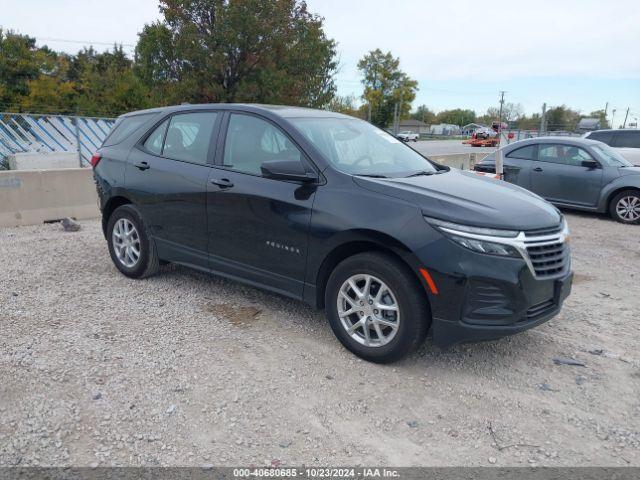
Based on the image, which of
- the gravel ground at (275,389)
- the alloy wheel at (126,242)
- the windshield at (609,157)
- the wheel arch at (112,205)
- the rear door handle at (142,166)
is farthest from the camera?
the windshield at (609,157)

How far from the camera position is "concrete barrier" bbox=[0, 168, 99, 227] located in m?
7.50

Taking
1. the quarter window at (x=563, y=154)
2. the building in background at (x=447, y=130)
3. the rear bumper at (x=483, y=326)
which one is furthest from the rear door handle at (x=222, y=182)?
the building in background at (x=447, y=130)

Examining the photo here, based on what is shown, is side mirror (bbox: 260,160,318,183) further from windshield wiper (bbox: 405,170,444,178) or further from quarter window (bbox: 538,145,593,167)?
quarter window (bbox: 538,145,593,167)

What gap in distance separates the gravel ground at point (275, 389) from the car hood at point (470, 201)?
1078mm

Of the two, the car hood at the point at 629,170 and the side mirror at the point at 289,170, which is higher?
the side mirror at the point at 289,170

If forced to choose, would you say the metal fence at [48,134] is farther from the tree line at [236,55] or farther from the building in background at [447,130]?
the building in background at [447,130]

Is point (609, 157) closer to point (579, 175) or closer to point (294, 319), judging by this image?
point (579, 175)

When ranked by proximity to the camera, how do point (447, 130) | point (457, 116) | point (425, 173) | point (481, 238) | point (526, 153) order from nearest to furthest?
point (481, 238)
point (425, 173)
point (526, 153)
point (447, 130)
point (457, 116)

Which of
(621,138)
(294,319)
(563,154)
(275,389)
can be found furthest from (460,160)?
(275,389)

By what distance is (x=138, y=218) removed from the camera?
16.8 feet

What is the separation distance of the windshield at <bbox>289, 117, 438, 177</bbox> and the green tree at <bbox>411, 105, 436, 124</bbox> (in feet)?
362

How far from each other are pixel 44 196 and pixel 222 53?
347 inches

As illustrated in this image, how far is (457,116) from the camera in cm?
10762

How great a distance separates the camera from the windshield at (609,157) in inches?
375
